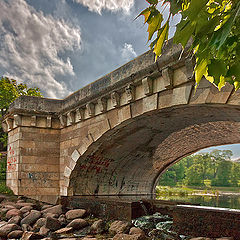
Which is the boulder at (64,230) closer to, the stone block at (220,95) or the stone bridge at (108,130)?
the stone bridge at (108,130)

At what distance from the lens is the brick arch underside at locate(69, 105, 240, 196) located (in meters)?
6.55

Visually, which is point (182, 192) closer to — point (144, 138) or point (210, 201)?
point (210, 201)

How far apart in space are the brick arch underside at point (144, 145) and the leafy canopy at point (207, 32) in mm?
4349

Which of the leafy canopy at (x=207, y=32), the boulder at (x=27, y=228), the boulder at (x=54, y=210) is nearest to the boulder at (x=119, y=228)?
the boulder at (x=27, y=228)

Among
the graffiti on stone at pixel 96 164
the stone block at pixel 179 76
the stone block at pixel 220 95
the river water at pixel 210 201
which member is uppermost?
the stone block at pixel 179 76

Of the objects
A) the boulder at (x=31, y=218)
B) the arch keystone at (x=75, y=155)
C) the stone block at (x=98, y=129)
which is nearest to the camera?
the boulder at (x=31, y=218)

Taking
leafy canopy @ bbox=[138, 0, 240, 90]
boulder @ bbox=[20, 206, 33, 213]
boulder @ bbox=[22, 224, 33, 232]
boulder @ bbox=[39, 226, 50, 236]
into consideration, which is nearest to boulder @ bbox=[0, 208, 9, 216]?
boulder @ bbox=[20, 206, 33, 213]

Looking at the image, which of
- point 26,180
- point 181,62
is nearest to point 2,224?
point 26,180

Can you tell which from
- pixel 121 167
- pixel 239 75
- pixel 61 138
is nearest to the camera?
pixel 239 75

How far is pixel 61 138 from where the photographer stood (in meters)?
8.67

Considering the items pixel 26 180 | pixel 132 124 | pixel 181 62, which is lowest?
pixel 26 180

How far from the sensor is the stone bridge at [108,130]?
5570mm

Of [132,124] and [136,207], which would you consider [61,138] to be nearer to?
[132,124]

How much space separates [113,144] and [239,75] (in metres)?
6.90
